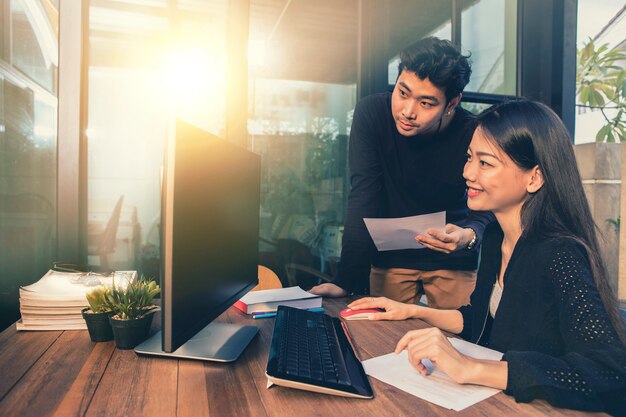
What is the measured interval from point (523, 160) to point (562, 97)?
1.82 metres

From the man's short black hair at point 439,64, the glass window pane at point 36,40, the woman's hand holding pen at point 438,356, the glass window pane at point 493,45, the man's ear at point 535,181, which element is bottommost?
the woman's hand holding pen at point 438,356

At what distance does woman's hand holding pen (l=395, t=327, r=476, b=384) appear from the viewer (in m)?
0.84

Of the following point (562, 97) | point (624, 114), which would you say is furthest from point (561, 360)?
point (624, 114)

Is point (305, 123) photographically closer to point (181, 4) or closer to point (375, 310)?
point (181, 4)

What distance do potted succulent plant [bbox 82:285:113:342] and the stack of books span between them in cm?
41

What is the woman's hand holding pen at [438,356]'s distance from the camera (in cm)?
84

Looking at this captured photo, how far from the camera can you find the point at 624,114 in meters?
3.47

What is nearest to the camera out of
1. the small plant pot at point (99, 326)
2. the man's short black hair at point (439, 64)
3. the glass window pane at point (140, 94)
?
the small plant pot at point (99, 326)

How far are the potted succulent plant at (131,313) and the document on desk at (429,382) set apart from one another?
54 centimetres

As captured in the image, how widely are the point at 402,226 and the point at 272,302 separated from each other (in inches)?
21.6

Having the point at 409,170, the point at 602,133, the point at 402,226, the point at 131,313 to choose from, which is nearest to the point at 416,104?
the point at 409,170

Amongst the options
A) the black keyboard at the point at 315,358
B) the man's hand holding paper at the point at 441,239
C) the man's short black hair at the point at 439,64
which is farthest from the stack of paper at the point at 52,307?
the man's short black hair at the point at 439,64

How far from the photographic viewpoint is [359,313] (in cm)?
133

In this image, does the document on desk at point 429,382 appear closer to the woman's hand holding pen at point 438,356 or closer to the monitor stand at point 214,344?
the woman's hand holding pen at point 438,356
